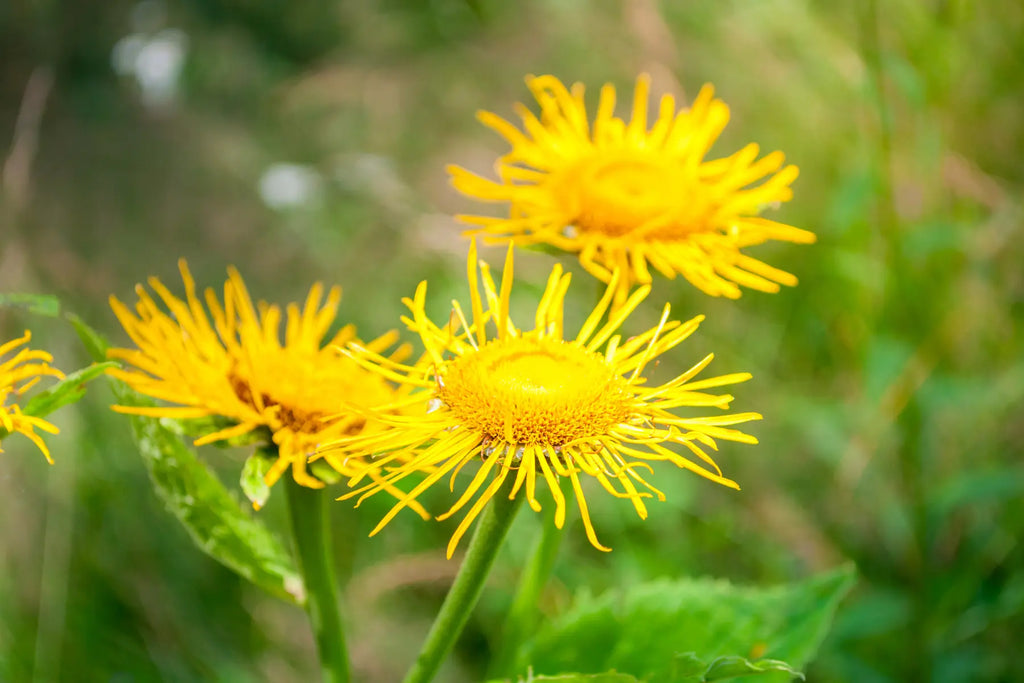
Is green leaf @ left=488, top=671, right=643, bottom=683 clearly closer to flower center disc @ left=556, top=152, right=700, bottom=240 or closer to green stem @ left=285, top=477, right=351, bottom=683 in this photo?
green stem @ left=285, top=477, right=351, bottom=683

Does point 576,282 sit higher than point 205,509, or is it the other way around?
point 576,282

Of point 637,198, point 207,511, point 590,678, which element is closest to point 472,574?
point 590,678

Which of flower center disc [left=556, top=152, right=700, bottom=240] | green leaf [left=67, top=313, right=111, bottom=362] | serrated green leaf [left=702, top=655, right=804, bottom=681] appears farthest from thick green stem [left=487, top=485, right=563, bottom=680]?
green leaf [left=67, top=313, right=111, bottom=362]

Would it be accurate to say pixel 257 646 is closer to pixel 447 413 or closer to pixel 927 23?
pixel 447 413

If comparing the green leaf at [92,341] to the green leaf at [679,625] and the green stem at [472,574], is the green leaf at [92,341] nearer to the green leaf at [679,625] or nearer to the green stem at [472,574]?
the green stem at [472,574]

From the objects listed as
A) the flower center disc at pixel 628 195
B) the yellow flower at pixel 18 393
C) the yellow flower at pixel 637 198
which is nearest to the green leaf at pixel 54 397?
the yellow flower at pixel 18 393

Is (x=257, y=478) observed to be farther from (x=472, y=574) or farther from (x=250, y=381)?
(x=472, y=574)
